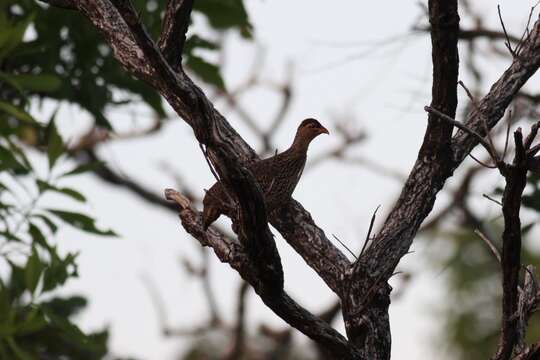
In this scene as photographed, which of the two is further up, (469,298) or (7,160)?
(469,298)

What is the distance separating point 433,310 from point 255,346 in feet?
10.7

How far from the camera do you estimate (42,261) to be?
6457mm

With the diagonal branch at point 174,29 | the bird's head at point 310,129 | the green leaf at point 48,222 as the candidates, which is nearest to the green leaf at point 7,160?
the green leaf at point 48,222

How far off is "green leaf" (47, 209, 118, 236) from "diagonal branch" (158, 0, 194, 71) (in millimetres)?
2494

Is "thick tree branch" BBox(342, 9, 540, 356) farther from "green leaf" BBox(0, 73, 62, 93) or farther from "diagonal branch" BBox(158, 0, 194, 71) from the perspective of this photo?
"green leaf" BBox(0, 73, 62, 93)

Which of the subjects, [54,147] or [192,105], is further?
[54,147]

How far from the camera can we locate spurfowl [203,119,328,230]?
4.59 meters

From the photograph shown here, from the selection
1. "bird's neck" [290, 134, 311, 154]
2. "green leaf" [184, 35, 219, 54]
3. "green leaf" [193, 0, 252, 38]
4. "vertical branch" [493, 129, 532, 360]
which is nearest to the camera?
"vertical branch" [493, 129, 532, 360]

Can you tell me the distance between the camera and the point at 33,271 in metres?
6.31

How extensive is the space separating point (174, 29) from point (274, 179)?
A: 1049 mm

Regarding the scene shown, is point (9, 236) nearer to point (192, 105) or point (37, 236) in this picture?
point (37, 236)

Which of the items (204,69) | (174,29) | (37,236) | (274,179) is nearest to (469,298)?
(204,69)

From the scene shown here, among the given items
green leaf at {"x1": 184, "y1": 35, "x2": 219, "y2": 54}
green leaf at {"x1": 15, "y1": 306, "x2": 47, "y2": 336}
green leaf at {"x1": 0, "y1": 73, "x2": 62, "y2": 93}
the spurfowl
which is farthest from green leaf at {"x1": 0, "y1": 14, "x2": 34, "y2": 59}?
the spurfowl

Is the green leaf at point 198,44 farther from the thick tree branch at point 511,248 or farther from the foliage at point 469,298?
the foliage at point 469,298
